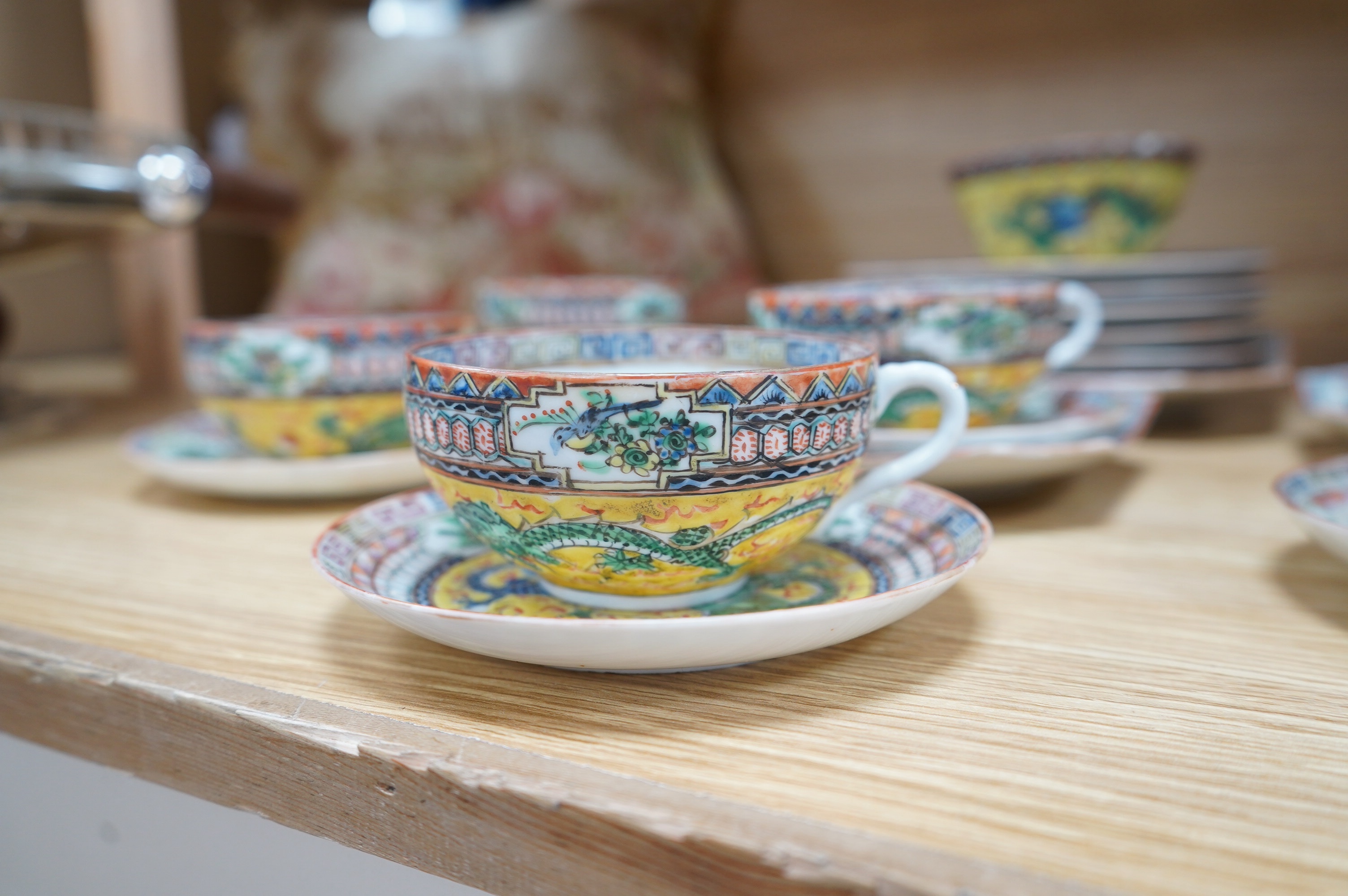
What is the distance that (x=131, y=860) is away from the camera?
0.40 meters

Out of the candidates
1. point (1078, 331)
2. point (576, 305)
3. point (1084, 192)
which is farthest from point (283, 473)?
point (1084, 192)

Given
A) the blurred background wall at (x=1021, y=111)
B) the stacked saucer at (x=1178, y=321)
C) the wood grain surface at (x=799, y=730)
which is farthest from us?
the blurred background wall at (x=1021, y=111)

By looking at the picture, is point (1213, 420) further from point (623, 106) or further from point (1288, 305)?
point (623, 106)

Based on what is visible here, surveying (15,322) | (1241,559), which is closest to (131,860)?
(1241,559)

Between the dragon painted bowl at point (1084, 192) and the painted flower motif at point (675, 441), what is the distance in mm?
615

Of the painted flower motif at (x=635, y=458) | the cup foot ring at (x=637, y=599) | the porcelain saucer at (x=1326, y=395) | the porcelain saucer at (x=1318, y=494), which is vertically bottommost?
the cup foot ring at (x=637, y=599)

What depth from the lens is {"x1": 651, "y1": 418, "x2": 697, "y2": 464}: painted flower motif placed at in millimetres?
340

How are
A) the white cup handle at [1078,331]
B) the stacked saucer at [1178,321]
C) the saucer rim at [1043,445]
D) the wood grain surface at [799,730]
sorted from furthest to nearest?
1. the stacked saucer at [1178,321]
2. the white cup handle at [1078,331]
3. the saucer rim at [1043,445]
4. the wood grain surface at [799,730]

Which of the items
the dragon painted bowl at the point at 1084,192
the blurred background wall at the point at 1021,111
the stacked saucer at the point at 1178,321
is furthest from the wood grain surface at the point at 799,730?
the blurred background wall at the point at 1021,111

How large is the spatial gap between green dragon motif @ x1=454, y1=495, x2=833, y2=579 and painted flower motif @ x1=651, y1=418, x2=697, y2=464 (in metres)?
0.03

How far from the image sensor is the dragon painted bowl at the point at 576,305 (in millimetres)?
755

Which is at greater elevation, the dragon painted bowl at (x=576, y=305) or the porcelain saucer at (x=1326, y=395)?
the dragon painted bowl at (x=576, y=305)

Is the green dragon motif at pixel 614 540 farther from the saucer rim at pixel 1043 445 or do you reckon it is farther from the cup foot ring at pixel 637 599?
the saucer rim at pixel 1043 445

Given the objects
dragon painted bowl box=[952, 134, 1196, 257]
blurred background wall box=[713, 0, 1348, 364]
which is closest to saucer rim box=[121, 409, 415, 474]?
dragon painted bowl box=[952, 134, 1196, 257]
